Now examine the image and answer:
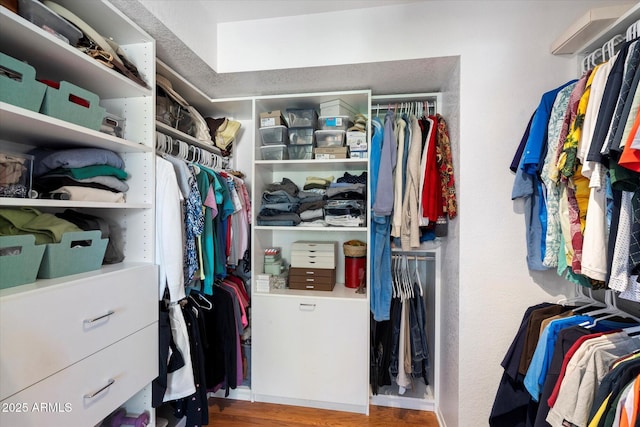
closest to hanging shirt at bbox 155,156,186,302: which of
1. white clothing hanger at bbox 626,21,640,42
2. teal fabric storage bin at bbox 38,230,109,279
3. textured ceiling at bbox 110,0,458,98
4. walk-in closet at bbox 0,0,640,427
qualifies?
walk-in closet at bbox 0,0,640,427

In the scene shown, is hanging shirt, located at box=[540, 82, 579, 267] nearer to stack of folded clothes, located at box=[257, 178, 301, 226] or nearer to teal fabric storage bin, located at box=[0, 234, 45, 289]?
stack of folded clothes, located at box=[257, 178, 301, 226]

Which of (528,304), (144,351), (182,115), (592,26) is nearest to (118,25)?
(182,115)

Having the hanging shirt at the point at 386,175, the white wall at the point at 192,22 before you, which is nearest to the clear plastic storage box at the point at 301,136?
the hanging shirt at the point at 386,175

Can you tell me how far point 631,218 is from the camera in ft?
2.76

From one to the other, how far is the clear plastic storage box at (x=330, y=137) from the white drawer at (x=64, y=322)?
1.29 metres

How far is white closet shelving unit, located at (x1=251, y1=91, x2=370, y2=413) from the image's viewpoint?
1739 millimetres

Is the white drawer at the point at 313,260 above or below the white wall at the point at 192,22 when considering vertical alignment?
below

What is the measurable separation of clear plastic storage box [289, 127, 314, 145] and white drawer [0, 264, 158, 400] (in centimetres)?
121

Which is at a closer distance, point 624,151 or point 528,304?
point 624,151

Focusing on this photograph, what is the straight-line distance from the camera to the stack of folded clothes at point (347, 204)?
179 cm

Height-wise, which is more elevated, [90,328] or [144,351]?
[90,328]

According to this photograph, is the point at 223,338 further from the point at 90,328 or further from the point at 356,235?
the point at 356,235

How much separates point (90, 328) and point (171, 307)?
43cm

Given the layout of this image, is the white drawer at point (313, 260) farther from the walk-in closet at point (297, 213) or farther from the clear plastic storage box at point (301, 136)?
the clear plastic storage box at point (301, 136)
